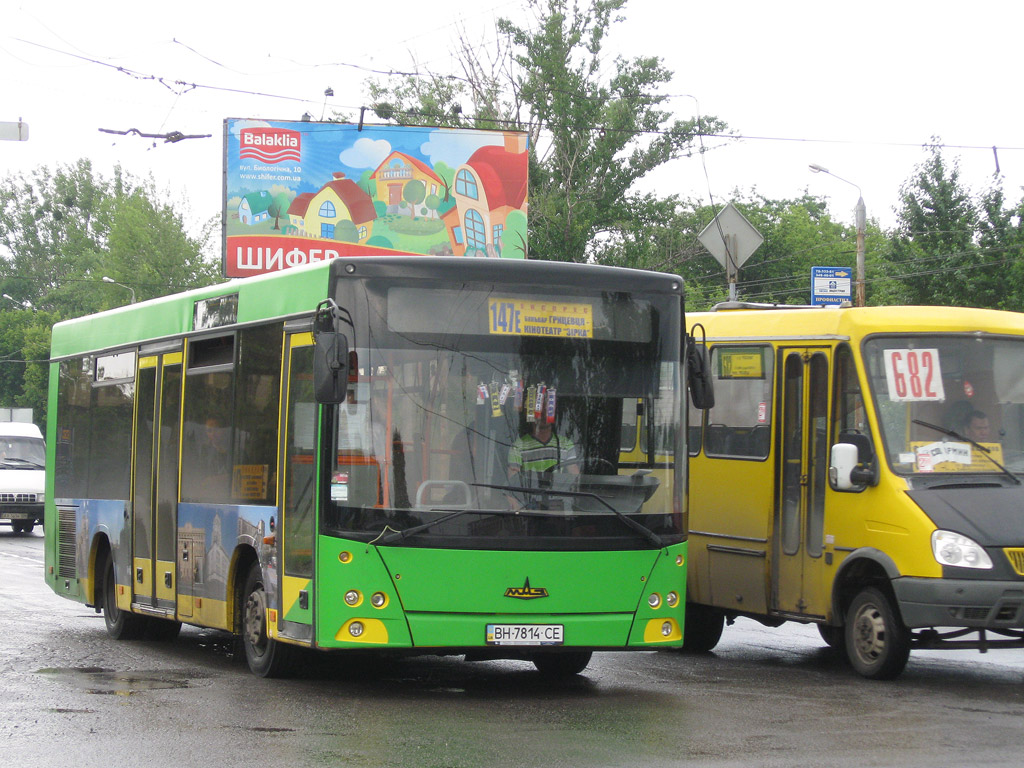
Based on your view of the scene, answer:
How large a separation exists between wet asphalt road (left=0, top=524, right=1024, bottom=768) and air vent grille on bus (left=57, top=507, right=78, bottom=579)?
1753mm

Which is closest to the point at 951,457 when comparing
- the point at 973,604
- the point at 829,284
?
the point at 973,604

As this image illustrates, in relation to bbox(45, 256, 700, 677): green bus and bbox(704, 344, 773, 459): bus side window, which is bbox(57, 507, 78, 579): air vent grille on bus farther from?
bbox(704, 344, 773, 459): bus side window

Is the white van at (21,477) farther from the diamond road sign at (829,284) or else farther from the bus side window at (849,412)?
the bus side window at (849,412)

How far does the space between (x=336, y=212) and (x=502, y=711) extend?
1915 cm

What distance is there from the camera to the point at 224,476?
37.0 feet

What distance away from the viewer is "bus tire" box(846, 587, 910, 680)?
10641mm

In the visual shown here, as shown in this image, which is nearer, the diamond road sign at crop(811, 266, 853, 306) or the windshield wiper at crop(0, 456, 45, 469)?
the diamond road sign at crop(811, 266, 853, 306)

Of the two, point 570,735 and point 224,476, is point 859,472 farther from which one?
point 224,476

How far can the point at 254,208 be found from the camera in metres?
27.1

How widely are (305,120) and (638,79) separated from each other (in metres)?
16.5

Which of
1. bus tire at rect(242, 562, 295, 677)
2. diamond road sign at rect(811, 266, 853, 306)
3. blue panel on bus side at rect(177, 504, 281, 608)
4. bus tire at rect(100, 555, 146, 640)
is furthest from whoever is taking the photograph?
diamond road sign at rect(811, 266, 853, 306)

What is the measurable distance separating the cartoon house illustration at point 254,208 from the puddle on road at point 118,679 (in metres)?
16.5

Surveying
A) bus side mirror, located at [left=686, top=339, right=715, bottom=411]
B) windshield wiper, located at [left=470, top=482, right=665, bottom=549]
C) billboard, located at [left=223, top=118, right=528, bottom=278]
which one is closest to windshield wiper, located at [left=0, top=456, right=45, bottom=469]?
billboard, located at [left=223, top=118, right=528, bottom=278]

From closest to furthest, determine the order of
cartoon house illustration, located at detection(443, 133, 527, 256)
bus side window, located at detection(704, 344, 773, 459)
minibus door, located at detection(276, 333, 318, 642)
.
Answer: minibus door, located at detection(276, 333, 318, 642)
bus side window, located at detection(704, 344, 773, 459)
cartoon house illustration, located at detection(443, 133, 527, 256)
